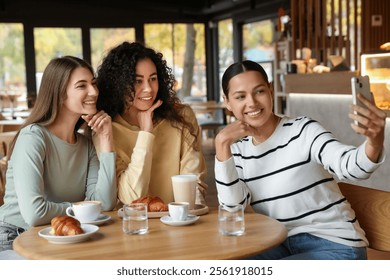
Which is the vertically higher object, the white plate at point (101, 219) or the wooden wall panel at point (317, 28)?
the wooden wall panel at point (317, 28)

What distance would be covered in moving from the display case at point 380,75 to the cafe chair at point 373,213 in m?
2.12

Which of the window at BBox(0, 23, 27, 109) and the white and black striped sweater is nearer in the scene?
the white and black striped sweater

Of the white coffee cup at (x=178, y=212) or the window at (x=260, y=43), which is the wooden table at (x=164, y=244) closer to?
the white coffee cup at (x=178, y=212)

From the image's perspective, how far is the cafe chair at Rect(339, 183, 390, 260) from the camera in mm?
1788

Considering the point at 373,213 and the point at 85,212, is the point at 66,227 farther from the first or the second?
the point at 373,213

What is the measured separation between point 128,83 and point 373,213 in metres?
0.97

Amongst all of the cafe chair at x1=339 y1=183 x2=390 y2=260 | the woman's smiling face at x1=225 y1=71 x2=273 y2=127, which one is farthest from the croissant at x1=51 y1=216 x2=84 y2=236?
the cafe chair at x1=339 y1=183 x2=390 y2=260

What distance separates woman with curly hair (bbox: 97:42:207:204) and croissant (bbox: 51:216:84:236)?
532 mm

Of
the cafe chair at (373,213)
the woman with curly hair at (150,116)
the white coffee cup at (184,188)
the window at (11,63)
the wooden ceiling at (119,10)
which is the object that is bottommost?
the cafe chair at (373,213)

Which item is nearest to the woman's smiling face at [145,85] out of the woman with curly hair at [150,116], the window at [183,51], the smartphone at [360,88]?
the woman with curly hair at [150,116]

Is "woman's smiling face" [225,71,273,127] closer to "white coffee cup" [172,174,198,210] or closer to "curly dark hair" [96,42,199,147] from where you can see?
"white coffee cup" [172,174,198,210]

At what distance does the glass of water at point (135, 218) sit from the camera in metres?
1.55

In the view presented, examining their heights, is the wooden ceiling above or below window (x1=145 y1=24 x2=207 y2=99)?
above

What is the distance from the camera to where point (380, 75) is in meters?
4.00
